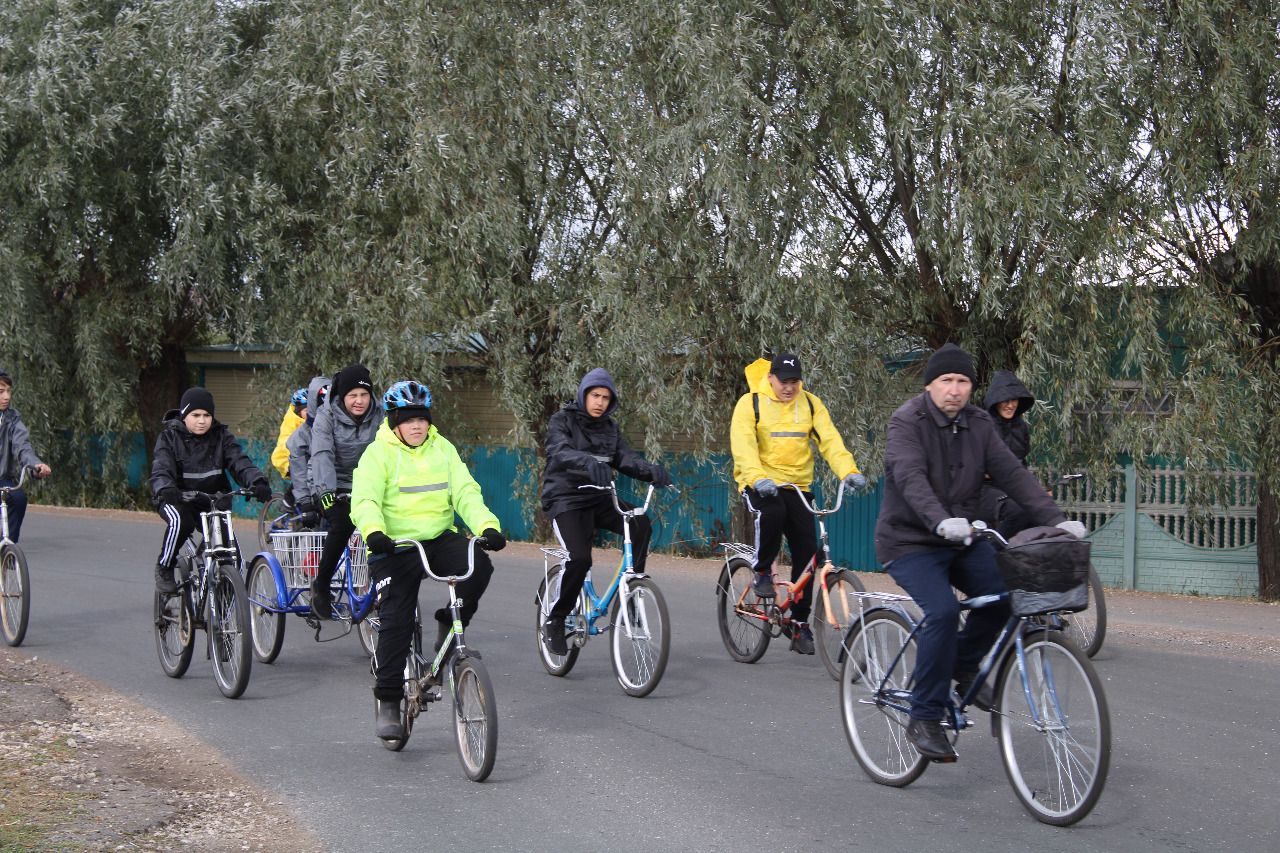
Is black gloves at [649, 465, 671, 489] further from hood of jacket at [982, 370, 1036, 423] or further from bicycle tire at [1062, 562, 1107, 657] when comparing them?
bicycle tire at [1062, 562, 1107, 657]

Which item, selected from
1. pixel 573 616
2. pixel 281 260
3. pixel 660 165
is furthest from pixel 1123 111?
pixel 281 260

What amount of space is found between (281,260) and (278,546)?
1239cm

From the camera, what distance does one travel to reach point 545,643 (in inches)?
356

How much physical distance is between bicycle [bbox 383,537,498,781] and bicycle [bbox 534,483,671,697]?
1.70 meters

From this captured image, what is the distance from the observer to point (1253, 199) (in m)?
12.0

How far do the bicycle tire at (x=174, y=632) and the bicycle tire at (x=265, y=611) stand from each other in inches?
15.6

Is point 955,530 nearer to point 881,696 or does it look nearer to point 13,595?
point 881,696

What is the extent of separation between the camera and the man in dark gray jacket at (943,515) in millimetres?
5848

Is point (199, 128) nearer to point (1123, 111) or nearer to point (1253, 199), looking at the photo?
point (1123, 111)

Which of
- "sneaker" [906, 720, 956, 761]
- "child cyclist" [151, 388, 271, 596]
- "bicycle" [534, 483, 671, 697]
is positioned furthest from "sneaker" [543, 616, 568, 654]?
"sneaker" [906, 720, 956, 761]

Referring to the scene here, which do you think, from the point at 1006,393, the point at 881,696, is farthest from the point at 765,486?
the point at 881,696

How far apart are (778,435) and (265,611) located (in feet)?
11.9

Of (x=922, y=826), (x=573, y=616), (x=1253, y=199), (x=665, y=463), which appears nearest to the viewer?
(x=922, y=826)

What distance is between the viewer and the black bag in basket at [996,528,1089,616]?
543 centimetres
